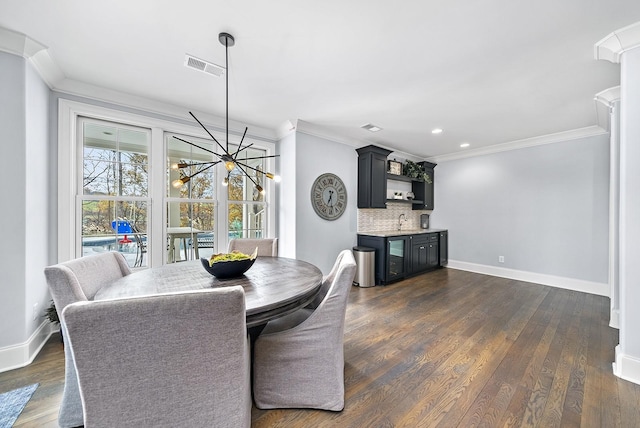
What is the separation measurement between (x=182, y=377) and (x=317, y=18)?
219cm

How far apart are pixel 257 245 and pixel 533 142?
4.94 m

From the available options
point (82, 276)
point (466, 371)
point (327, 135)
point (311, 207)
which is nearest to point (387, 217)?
point (311, 207)

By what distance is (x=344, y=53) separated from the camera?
2129 mm

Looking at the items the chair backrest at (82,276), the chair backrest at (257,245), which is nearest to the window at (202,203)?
the chair backrest at (257,245)

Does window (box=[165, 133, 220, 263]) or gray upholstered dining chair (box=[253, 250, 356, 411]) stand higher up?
window (box=[165, 133, 220, 263])

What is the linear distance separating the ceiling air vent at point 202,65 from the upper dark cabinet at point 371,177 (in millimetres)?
2793

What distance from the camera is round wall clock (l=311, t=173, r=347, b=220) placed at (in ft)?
13.3

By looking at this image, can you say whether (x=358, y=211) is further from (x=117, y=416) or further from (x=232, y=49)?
(x=117, y=416)

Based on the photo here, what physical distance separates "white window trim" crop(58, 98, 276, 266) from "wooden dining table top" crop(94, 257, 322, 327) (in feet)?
4.15

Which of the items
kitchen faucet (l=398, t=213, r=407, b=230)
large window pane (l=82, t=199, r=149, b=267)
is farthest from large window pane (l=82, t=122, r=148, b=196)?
kitchen faucet (l=398, t=213, r=407, b=230)

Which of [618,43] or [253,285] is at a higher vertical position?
[618,43]

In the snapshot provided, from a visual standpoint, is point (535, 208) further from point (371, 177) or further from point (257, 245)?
point (257, 245)

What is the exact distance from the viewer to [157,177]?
3.10 meters

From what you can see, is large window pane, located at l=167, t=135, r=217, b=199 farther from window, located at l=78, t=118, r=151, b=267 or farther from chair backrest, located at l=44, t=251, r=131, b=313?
chair backrest, located at l=44, t=251, r=131, b=313
